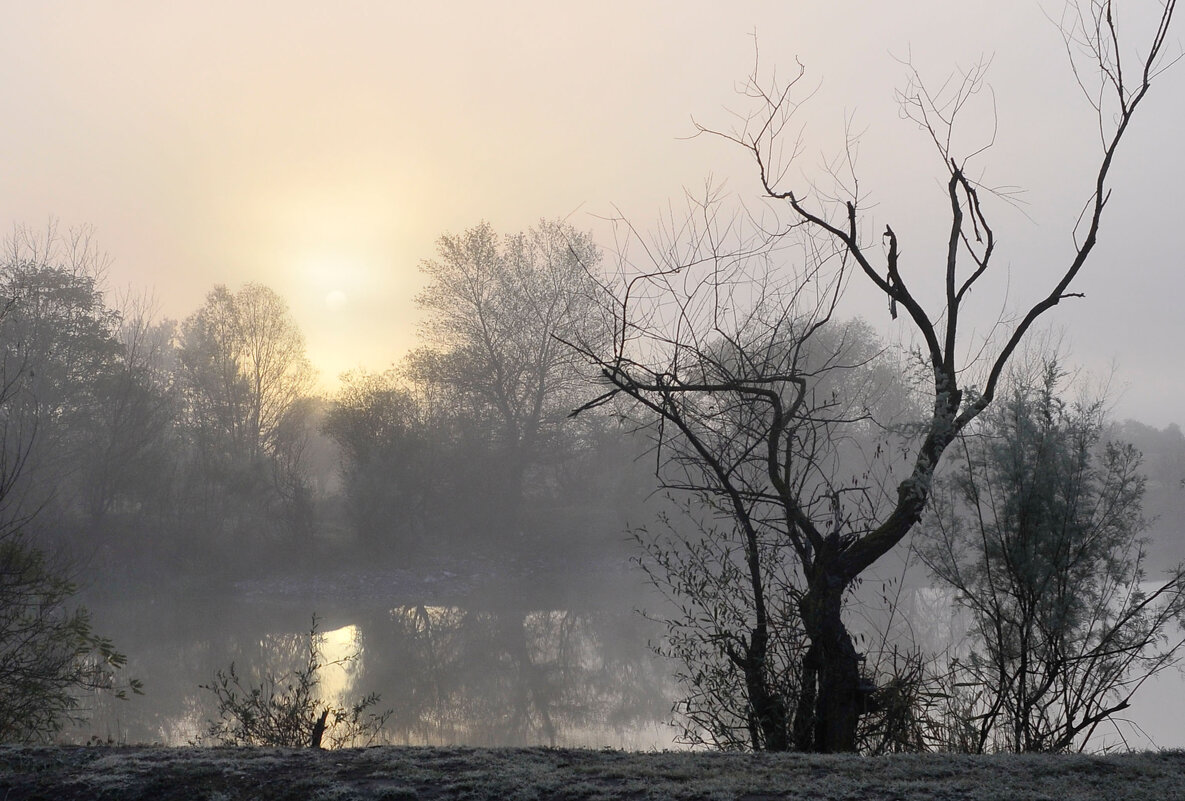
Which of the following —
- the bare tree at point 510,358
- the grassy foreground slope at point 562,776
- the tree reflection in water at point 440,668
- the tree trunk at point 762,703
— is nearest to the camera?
the grassy foreground slope at point 562,776

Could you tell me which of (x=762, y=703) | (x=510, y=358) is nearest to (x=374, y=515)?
(x=510, y=358)

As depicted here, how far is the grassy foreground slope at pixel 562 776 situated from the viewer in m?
3.17

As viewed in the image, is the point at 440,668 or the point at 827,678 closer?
the point at 827,678

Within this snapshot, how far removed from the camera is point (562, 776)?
344 centimetres

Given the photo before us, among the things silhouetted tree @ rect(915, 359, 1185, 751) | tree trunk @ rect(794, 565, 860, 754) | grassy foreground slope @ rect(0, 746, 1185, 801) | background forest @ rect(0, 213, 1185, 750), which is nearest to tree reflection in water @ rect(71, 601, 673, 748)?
background forest @ rect(0, 213, 1185, 750)

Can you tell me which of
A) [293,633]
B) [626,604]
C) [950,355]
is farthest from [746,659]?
[626,604]

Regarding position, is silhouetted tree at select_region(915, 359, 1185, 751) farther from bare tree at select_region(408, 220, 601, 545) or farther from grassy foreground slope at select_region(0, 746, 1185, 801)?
bare tree at select_region(408, 220, 601, 545)

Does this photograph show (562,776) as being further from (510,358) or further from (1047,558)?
(510,358)

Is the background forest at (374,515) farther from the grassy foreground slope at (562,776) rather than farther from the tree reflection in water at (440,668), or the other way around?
the grassy foreground slope at (562,776)

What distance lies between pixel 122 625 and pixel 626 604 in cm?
1332

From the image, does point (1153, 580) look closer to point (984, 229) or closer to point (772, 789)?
point (984, 229)

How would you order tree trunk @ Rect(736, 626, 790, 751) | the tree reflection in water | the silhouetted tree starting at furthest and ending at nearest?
1. the tree reflection in water
2. the silhouetted tree
3. tree trunk @ Rect(736, 626, 790, 751)

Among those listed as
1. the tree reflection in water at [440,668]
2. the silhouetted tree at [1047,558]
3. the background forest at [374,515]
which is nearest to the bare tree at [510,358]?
the background forest at [374,515]

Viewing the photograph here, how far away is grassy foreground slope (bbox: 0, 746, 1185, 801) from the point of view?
10.4ft
